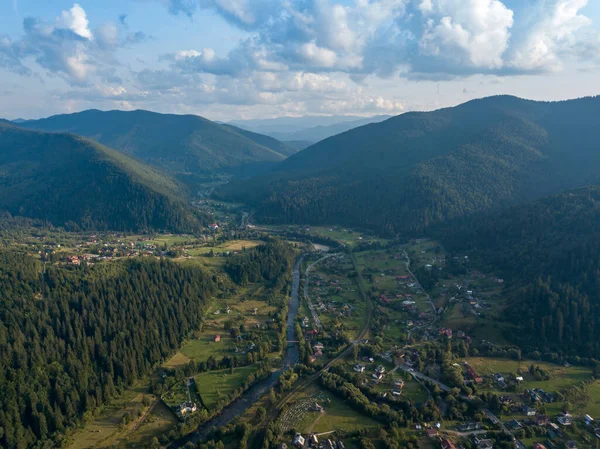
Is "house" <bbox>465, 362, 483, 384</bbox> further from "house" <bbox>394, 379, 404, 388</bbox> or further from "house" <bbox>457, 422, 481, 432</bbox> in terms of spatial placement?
"house" <bbox>394, 379, 404, 388</bbox>

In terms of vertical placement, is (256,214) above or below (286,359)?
above

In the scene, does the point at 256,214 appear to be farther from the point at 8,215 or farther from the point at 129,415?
the point at 129,415

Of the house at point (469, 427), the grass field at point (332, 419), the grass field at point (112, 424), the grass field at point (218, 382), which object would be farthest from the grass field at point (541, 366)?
the grass field at point (112, 424)

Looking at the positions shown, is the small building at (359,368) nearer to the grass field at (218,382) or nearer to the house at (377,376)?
the house at (377,376)

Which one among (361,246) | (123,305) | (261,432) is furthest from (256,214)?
(261,432)

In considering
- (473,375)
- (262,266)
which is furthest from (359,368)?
(262,266)
